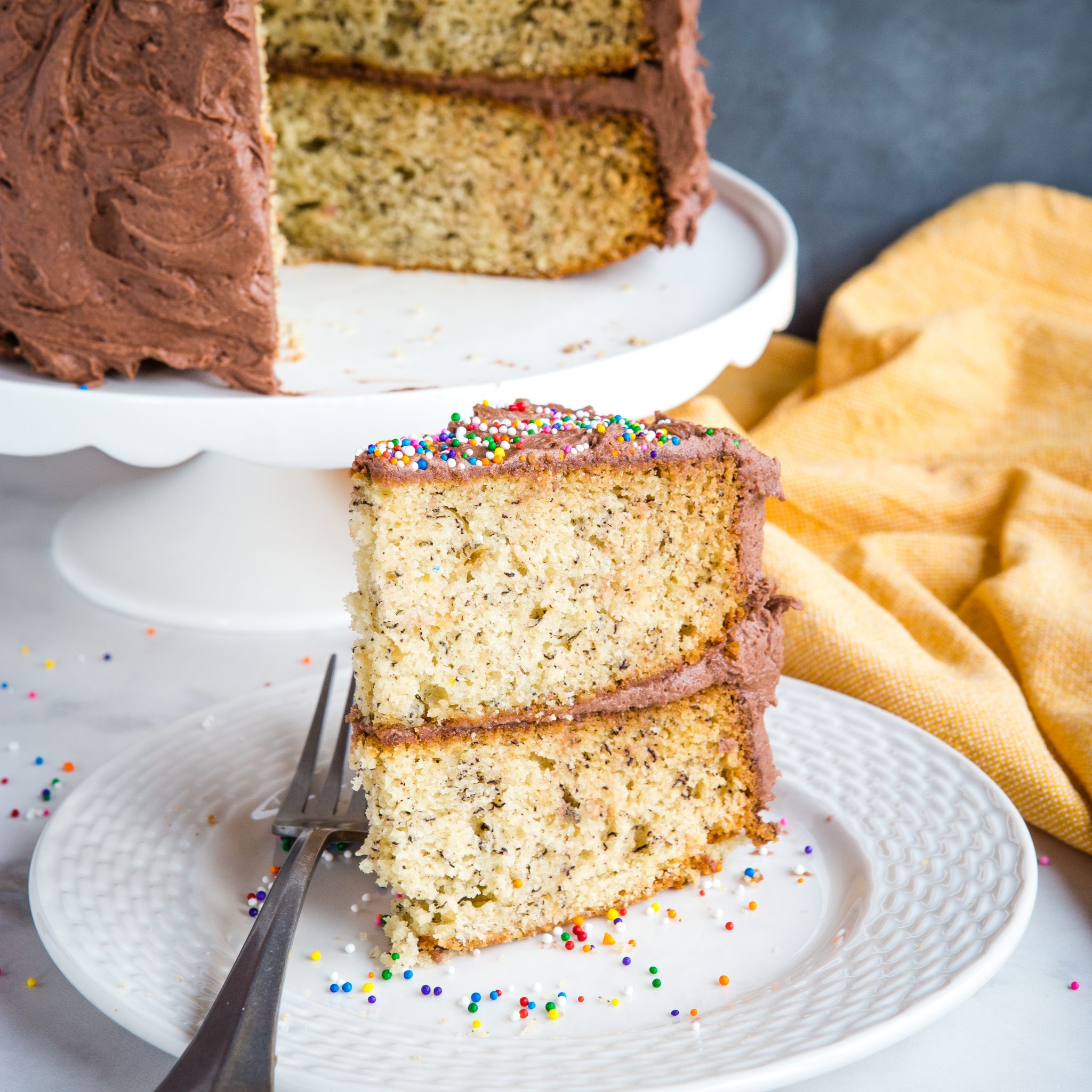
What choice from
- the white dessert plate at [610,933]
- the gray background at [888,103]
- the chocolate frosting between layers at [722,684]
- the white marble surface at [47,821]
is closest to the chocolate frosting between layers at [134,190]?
the white marble surface at [47,821]

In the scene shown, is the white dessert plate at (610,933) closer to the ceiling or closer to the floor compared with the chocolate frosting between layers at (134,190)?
closer to the floor

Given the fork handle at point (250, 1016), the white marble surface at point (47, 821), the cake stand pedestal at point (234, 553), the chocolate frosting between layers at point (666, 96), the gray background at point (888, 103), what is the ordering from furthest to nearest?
1. the gray background at point (888, 103)
2. the chocolate frosting between layers at point (666, 96)
3. the cake stand pedestal at point (234, 553)
4. the white marble surface at point (47, 821)
5. the fork handle at point (250, 1016)

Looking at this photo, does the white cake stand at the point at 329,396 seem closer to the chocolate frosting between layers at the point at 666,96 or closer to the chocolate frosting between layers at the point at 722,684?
the chocolate frosting between layers at the point at 666,96

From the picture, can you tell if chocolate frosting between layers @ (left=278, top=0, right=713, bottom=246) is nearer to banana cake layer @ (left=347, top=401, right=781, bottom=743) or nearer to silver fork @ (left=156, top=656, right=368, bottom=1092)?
banana cake layer @ (left=347, top=401, right=781, bottom=743)

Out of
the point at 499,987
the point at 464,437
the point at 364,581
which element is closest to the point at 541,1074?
the point at 499,987

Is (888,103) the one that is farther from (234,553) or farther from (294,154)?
(234,553)

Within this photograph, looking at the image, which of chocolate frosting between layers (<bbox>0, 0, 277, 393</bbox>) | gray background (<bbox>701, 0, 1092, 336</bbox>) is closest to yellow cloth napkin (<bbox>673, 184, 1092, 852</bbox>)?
gray background (<bbox>701, 0, 1092, 336</bbox>)

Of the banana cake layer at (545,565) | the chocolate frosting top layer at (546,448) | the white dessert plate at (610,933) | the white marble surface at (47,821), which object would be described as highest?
the chocolate frosting top layer at (546,448)
